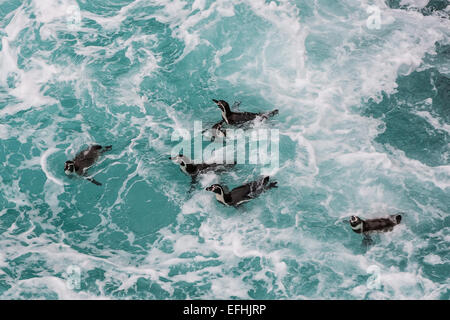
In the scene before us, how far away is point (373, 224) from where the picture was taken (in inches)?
451

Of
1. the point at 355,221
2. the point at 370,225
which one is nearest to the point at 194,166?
the point at 355,221

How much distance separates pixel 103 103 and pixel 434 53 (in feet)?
31.7

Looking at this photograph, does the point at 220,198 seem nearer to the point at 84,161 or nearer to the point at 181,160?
the point at 181,160

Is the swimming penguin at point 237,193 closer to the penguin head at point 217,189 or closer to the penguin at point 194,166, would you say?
the penguin head at point 217,189

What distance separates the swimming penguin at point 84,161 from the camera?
12.4m

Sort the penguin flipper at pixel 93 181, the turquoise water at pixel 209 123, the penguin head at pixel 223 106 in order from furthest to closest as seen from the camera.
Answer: the penguin head at pixel 223 106
the penguin flipper at pixel 93 181
the turquoise water at pixel 209 123

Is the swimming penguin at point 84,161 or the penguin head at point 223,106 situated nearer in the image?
the swimming penguin at point 84,161

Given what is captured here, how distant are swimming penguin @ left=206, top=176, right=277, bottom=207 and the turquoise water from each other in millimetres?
270

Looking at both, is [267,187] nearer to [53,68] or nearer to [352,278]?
[352,278]

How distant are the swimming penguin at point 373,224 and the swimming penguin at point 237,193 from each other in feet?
7.34

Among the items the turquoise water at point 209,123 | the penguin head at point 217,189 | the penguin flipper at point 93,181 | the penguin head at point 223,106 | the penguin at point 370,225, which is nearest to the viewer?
the turquoise water at point 209,123

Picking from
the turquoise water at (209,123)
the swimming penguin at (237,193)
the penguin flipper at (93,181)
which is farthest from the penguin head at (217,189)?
the penguin flipper at (93,181)

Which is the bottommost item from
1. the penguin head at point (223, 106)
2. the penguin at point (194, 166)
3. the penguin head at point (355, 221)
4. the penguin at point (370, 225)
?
the penguin at point (370, 225)

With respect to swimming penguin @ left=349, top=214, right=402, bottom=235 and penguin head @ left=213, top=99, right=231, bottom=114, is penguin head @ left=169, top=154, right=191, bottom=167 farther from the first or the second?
swimming penguin @ left=349, top=214, right=402, bottom=235
